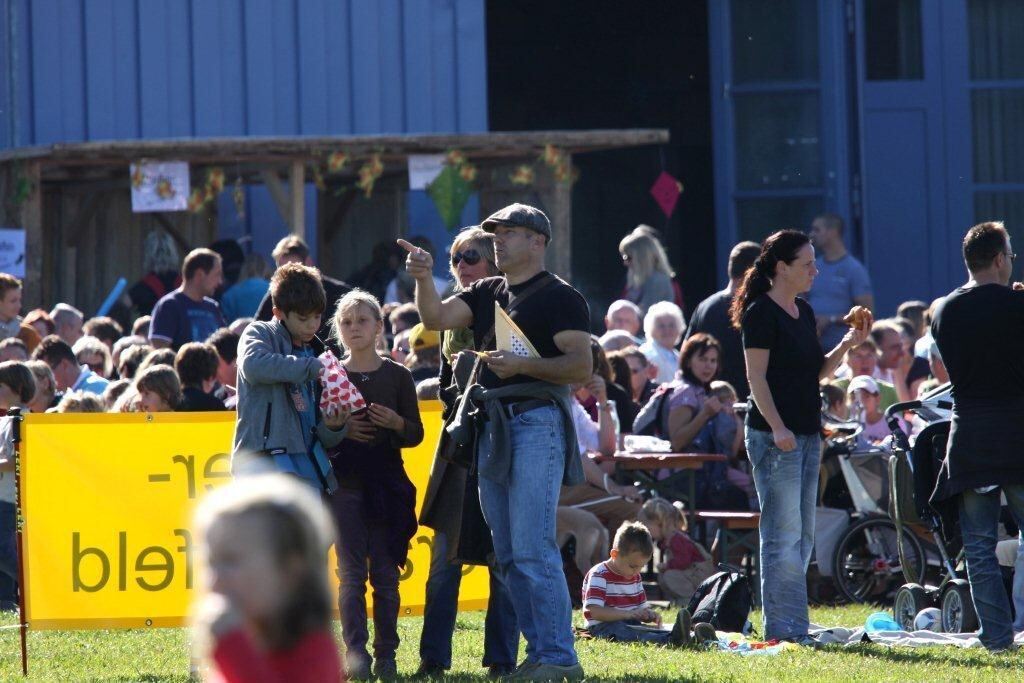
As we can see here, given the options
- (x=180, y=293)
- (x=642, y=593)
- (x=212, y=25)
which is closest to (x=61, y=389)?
(x=180, y=293)

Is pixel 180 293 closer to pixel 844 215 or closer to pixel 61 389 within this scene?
pixel 61 389

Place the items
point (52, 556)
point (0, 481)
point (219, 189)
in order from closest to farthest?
point (52, 556) < point (0, 481) < point (219, 189)

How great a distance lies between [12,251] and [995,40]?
30.9ft

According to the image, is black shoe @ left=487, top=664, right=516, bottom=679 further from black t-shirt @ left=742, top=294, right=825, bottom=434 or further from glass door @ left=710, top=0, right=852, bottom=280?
glass door @ left=710, top=0, right=852, bottom=280

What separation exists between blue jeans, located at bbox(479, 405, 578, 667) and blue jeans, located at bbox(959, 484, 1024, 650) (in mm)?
2020

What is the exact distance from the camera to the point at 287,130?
1603cm

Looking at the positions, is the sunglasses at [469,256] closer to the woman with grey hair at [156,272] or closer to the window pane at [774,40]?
the woman with grey hair at [156,272]

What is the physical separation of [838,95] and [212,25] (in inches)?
235

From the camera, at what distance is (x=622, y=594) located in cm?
847

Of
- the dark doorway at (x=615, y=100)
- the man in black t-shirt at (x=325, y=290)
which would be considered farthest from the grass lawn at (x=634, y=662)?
the dark doorway at (x=615, y=100)

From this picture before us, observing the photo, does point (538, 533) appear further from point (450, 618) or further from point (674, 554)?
point (674, 554)

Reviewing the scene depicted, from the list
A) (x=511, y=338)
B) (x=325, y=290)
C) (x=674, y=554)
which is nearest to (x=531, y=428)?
(x=511, y=338)

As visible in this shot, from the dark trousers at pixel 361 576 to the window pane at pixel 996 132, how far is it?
10782 mm

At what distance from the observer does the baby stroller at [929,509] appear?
798cm
